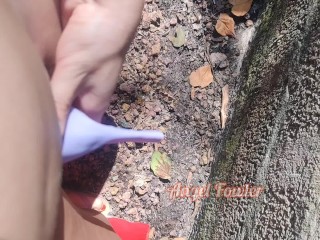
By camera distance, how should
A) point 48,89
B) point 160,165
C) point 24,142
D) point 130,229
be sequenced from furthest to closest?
point 160,165
point 130,229
point 48,89
point 24,142

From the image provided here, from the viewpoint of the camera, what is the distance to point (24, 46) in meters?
0.55

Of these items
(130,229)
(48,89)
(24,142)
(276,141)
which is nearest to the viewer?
(24,142)

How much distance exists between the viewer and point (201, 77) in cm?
139

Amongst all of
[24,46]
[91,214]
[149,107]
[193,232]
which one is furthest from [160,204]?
[24,46]

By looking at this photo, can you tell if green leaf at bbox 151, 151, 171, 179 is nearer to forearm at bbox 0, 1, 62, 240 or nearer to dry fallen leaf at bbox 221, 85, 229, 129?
dry fallen leaf at bbox 221, 85, 229, 129

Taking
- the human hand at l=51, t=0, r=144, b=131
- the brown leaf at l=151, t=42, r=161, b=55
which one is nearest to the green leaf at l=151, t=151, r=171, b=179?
the brown leaf at l=151, t=42, r=161, b=55

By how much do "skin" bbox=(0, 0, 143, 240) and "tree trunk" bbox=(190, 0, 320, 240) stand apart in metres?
0.27

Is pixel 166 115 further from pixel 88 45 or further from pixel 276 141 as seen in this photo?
pixel 88 45

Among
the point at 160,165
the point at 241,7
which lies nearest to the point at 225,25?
the point at 241,7

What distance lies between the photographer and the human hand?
760 mm

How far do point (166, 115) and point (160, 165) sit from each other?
0.39 feet

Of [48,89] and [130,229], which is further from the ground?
[48,89]

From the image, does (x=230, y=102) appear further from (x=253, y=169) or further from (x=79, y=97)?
(x=79, y=97)

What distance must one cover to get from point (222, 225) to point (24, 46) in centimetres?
68
